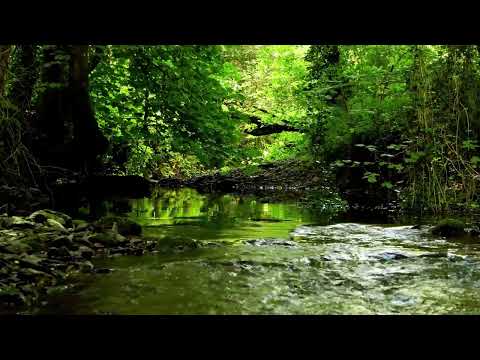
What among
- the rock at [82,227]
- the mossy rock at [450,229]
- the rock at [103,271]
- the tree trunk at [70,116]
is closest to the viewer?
the rock at [103,271]

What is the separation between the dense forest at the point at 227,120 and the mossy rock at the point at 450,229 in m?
0.44

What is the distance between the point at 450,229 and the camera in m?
7.08

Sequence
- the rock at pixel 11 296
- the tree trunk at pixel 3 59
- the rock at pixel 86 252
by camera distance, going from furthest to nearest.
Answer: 1. the rock at pixel 86 252
2. the tree trunk at pixel 3 59
3. the rock at pixel 11 296

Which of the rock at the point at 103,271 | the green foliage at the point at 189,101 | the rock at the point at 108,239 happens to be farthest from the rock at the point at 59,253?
the green foliage at the point at 189,101

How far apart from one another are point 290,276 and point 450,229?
11.6 feet

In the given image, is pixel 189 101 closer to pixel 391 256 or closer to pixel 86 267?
pixel 86 267

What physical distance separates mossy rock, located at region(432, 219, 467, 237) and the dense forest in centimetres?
44

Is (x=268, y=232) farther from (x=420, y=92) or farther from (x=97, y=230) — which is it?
(x=420, y=92)

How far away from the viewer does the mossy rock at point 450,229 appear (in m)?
7.01

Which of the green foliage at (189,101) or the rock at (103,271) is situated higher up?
the green foliage at (189,101)

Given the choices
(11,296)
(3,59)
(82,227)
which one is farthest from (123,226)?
(11,296)

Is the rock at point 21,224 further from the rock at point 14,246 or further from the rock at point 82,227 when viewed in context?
the rock at point 14,246

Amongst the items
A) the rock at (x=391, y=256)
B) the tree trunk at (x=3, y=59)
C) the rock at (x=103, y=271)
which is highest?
the tree trunk at (x=3, y=59)
